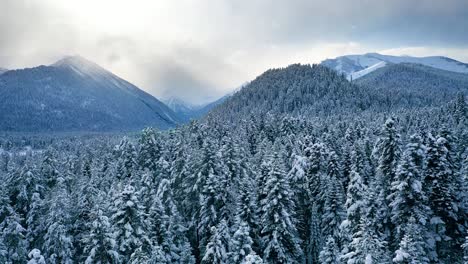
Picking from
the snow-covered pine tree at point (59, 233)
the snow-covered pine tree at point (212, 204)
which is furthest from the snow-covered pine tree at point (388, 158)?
the snow-covered pine tree at point (59, 233)

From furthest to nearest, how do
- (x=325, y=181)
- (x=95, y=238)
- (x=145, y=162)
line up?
(x=145, y=162), (x=325, y=181), (x=95, y=238)

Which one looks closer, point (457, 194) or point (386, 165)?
point (457, 194)

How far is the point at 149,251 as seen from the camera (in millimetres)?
31141

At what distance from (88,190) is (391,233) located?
3339 cm

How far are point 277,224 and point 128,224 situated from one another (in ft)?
47.1

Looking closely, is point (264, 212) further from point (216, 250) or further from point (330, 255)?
point (216, 250)

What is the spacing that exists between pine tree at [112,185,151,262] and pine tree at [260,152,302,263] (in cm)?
1189

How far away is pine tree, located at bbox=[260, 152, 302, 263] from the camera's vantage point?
114 ft

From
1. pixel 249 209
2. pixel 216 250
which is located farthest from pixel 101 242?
pixel 249 209

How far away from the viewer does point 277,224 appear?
35.3m

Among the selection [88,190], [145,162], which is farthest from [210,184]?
[145,162]

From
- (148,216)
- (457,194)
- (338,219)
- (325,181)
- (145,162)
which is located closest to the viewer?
(457,194)

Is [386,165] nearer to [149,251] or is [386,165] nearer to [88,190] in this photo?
[149,251]

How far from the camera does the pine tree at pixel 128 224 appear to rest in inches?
1180
